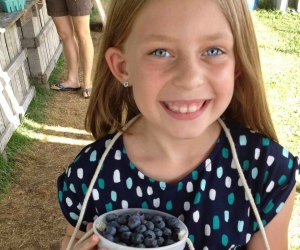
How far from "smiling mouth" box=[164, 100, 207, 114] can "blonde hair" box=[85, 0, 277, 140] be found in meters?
0.16

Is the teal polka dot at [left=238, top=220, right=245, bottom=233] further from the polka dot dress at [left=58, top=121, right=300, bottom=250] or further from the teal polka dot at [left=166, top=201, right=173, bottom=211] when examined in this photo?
the teal polka dot at [left=166, top=201, right=173, bottom=211]

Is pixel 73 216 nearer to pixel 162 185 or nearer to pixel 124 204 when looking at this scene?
pixel 124 204

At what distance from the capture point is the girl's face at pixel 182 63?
93cm

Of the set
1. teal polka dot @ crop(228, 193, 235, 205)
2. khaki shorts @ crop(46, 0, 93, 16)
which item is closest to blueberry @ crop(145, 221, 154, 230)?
teal polka dot @ crop(228, 193, 235, 205)

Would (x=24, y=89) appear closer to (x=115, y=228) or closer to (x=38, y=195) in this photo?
(x=38, y=195)

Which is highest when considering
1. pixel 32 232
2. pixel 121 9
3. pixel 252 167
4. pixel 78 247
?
pixel 121 9

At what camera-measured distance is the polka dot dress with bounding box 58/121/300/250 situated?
1.08 m

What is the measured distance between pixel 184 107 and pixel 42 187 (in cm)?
212

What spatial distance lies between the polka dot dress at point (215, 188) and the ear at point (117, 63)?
21cm

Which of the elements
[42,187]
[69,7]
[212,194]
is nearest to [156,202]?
[212,194]

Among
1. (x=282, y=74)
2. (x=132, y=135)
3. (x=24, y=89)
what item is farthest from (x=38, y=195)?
(x=282, y=74)

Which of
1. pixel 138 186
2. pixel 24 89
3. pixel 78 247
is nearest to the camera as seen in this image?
pixel 78 247

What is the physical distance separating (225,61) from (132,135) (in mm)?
371

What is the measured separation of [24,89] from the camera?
3.82m
